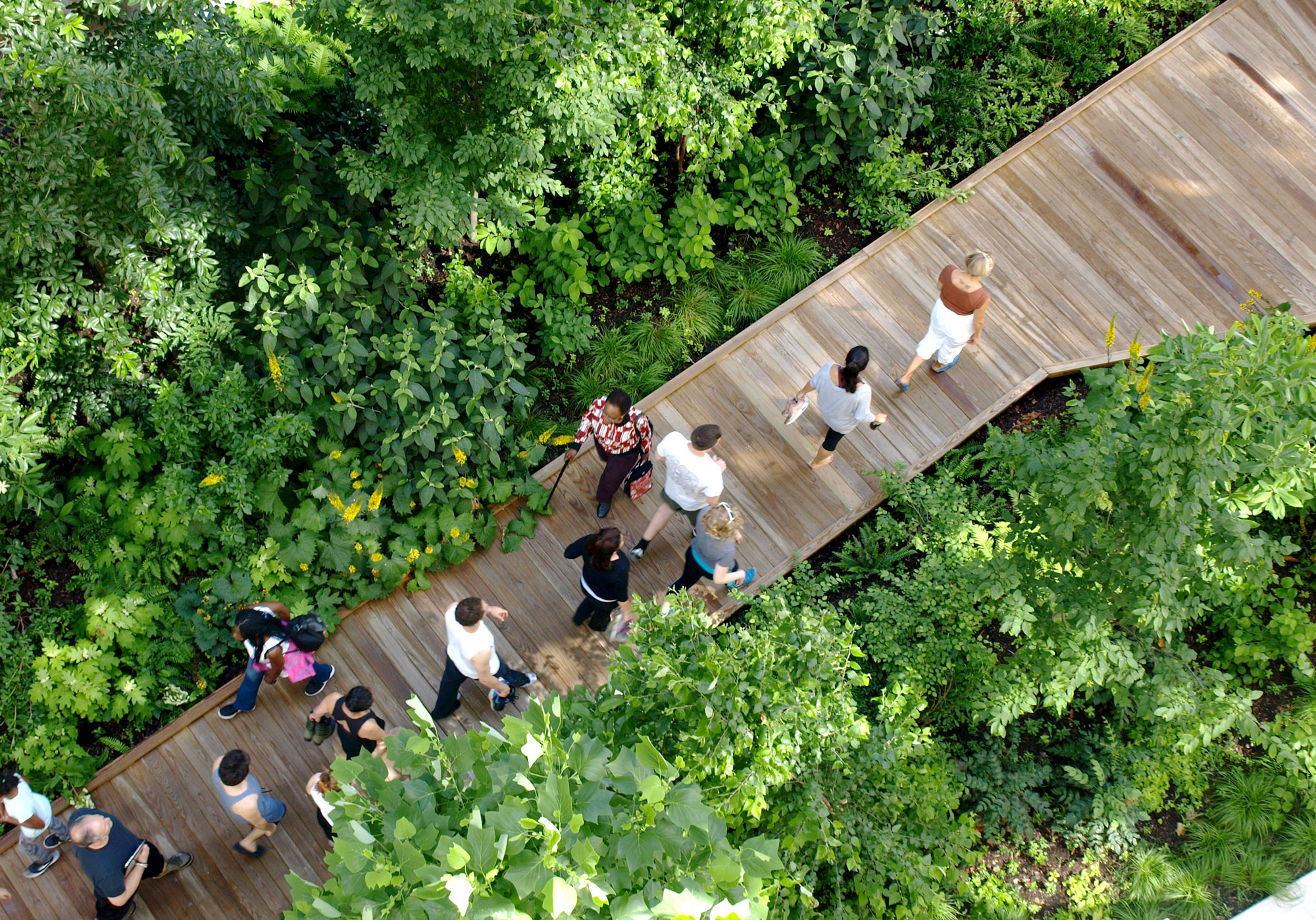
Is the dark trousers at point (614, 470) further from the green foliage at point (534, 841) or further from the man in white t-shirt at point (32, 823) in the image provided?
the man in white t-shirt at point (32, 823)

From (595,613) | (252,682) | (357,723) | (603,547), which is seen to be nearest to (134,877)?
(252,682)

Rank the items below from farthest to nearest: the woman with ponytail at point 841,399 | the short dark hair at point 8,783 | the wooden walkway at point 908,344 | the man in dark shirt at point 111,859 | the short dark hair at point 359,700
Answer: the woman with ponytail at point 841,399 → the wooden walkway at point 908,344 → the short dark hair at point 8,783 → the short dark hair at point 359,700 → the man in dark shirt at point 111,859

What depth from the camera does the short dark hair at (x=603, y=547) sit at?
575 centimetres

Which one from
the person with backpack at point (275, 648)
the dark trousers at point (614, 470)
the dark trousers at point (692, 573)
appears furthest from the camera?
the dark trousers at point (614, 470)

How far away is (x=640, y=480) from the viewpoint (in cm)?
716

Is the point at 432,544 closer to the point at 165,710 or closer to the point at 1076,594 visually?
the point at 165,710

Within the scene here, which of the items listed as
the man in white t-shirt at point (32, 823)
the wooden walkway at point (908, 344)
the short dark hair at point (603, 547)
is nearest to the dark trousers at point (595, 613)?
the wooden walkway at point (908, 344)

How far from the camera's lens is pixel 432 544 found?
691cm

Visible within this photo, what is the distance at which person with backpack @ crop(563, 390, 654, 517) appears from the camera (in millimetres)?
6324

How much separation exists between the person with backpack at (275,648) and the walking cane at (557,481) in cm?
210

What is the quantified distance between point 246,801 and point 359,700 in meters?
1.13

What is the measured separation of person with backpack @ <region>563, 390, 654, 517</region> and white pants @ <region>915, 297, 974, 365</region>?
272 cm

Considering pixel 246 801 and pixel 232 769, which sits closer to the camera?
pixel 232 769

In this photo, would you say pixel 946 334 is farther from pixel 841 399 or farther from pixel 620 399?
pixel 620 399
